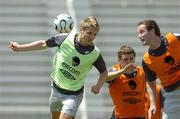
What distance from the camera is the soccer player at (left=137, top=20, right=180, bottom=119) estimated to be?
7547mm

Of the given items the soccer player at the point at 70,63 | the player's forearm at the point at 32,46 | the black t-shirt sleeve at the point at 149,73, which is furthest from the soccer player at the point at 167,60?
the player's forearm at the point at 32,46

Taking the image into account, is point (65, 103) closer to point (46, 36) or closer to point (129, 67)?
point (129, 67)

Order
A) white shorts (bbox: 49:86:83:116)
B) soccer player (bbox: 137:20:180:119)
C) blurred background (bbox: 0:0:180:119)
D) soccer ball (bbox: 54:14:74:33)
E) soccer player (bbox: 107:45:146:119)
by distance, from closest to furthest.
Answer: soccer player (bbox: 137:20:180:119) → white shorts (bbox: 49:86:83:116) → soccer ball (bbox: 54:14:74:33) → soccer player (bbox: 107:45:146:119) → blurred background (bbox: 0:0:180:119)

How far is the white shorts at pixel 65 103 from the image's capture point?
7.70 m

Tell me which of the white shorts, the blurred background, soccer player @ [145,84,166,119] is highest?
the white shorts

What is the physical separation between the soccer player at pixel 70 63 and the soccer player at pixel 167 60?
1.88 feet

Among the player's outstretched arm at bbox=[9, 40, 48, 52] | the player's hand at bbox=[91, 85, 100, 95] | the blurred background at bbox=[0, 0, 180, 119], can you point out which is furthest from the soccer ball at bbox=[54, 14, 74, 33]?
the blurred background at bbox=[0, 0, 180, 119]

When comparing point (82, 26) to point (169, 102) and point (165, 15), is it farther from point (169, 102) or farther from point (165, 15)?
point (165, 15)

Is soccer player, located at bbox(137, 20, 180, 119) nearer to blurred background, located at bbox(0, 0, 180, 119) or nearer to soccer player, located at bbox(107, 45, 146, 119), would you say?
soccer player, located at bbox(107, 45, 146, 119)

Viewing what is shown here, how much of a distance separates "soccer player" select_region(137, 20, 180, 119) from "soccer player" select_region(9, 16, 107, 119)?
573 mm

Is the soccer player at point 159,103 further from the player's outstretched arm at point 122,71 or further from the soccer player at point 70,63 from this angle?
the soccer player at point 70,63

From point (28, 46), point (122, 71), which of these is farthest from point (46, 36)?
point (28, 46)

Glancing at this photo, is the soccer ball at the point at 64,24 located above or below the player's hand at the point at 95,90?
above

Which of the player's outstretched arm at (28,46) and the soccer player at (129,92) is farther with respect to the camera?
the soccer player at (129,92)
